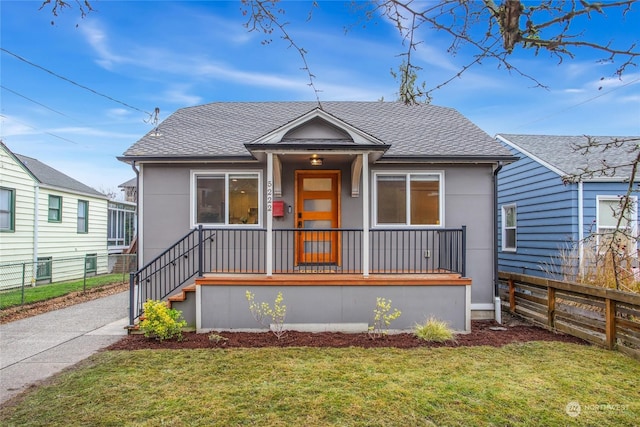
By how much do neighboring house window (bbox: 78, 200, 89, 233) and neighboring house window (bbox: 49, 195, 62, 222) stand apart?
132 centimetres

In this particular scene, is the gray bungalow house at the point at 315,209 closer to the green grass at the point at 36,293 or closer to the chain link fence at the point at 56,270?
the green grass at the point at 36,293

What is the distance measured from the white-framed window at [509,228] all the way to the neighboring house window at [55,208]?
1520cm

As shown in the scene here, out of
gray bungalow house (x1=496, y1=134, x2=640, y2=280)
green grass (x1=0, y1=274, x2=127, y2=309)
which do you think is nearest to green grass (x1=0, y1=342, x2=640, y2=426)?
gray bungalow house (x1=496, y1=134, x2=640, y2=280)

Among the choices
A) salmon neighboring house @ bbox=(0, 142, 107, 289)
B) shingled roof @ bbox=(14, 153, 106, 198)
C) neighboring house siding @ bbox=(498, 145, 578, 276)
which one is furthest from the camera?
shingled roof @ bbox=(14, 153, 106, 198)

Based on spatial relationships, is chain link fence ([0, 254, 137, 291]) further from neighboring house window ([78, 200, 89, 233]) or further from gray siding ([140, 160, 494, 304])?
gray siding ([140, 160, 494, 304])

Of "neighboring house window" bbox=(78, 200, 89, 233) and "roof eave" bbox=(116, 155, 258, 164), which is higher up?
"roof eave" bbox=(116, 155, 258, 164)

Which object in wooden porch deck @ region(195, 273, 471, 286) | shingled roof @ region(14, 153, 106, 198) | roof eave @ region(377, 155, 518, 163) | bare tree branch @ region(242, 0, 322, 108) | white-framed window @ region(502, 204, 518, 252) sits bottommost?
wooden porch deck @ region(195, 273, 471, 286)

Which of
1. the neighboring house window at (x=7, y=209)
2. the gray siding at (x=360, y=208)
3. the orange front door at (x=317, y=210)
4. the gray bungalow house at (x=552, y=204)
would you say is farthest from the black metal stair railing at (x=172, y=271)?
the gray bungalow house at (x=552, y=204)

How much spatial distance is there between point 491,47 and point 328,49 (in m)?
1.97

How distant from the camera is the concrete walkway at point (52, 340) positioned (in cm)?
461

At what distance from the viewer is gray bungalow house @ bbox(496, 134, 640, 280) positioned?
9078 millimetres

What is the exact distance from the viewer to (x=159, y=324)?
5891mm

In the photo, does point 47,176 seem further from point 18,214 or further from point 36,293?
point 36,293

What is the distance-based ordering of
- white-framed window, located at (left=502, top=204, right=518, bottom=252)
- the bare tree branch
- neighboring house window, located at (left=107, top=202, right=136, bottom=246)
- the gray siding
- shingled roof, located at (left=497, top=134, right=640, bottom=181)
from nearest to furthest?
the bare tree branch < the gray siding < shingled roof, located at (left=497, top=134, right=640, bottom=181) < white-framed window, located at (left=502, top=204, right=518, bottom=252) < neighboring house window, located at (left=107, top=202, right=136, bottom=246)
